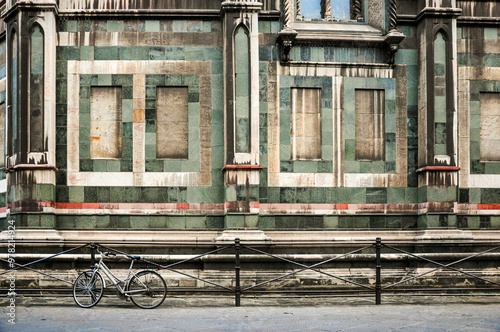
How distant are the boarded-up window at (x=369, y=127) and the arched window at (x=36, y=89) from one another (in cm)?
841

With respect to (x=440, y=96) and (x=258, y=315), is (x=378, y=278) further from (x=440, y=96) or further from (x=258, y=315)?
(x=440, y=96)

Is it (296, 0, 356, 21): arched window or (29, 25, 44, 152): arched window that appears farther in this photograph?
(296, 0, 356, 21): arched window

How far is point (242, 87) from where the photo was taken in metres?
16.4

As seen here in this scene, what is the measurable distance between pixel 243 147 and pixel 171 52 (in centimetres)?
330

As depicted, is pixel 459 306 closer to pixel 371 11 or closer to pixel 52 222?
pixel 371 11

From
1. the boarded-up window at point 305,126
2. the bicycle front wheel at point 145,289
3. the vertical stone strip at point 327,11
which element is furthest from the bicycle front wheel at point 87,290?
the vertical stone strip at point 327,11

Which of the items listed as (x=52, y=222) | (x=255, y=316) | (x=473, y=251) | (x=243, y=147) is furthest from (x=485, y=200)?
(x=52, y=222)

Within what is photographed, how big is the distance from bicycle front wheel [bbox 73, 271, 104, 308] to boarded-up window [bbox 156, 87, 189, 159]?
489cm

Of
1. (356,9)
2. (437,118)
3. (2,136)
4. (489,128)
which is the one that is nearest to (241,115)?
(356,9)

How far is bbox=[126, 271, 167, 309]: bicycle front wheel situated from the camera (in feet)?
40.5

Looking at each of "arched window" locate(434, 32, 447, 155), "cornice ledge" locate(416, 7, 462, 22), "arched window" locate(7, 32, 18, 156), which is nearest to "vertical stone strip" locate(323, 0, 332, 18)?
"cornice ledge" locate(416, 7, 462, 22)

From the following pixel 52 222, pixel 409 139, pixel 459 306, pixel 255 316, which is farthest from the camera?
pixel 409 139

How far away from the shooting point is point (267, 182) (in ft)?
54.6

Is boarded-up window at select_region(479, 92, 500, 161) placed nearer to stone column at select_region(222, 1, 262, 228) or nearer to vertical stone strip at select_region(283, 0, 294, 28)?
vertical stone strip at select_region(283, 0, 294, 28)
